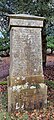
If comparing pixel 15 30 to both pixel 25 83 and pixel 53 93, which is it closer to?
pixel 25 83

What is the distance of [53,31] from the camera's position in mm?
8883

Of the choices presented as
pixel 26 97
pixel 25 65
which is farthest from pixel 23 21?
pixel 26 97

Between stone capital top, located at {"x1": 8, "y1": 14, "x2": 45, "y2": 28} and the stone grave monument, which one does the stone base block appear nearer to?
the stone grave monument

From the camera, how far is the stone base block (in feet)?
13.9

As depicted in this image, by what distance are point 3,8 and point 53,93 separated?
13.3ft

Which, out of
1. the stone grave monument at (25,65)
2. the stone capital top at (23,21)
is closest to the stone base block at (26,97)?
the stone grave monument at (25,65)

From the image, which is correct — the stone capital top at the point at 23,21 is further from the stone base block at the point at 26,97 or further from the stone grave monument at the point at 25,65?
the stone base block at the point at 26,97

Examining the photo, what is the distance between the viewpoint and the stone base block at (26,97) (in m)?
4.23

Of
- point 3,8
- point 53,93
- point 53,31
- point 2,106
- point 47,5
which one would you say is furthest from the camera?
point 53,31

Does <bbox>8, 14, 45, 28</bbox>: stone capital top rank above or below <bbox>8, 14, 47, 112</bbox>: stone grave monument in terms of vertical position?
above

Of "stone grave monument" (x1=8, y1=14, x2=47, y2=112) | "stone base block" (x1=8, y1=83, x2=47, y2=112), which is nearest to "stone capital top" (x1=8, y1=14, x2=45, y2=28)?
"stone grave monument" (x1=8, y1=14, x2=47, y2=112)

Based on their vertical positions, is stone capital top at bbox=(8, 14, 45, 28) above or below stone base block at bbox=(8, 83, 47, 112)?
above

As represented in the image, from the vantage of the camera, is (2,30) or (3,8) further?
(2,30)

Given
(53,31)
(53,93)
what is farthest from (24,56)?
(53,31)
